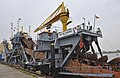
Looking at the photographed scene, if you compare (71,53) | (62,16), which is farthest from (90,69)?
(62,16)

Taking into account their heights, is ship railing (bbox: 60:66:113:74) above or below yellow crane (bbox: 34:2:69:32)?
below

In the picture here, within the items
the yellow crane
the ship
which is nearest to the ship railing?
the ship

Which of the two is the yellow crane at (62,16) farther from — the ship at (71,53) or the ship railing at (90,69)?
the ship railing at (90,69)

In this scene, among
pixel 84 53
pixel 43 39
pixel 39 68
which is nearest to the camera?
pixel 84 53

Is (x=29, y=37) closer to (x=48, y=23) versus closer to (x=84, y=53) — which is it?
(x=48, y=23)

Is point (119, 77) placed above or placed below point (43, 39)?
below

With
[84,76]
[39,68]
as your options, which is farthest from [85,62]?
[39,68]

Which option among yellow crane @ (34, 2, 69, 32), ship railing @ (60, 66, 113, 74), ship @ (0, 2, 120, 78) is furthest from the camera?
yellow crane @ (34, 2, 69, 32)

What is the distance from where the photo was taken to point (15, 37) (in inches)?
1629

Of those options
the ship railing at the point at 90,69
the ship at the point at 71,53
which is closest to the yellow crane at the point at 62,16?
the ship at the point at 71,53

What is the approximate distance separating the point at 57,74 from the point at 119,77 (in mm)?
9804

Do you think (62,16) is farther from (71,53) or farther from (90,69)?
(90,69)

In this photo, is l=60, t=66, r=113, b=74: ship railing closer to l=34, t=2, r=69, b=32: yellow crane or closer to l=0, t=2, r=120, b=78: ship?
l=0, t=2, r=120, b=78: ship

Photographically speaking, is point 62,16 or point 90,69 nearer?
point 90,69
